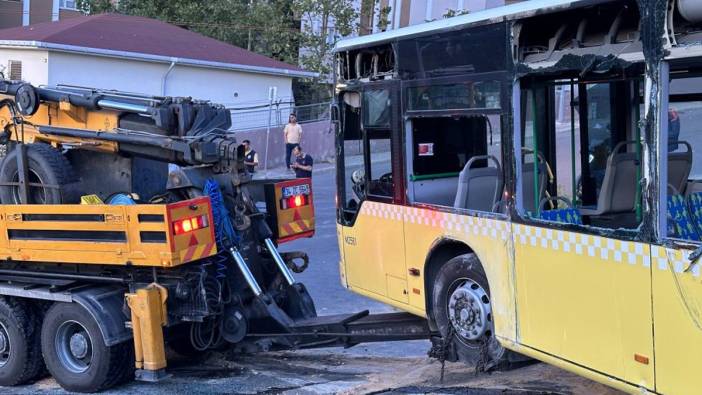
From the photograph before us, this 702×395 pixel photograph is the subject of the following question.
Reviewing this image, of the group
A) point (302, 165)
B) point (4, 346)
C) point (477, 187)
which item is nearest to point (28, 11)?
point (302, 165)

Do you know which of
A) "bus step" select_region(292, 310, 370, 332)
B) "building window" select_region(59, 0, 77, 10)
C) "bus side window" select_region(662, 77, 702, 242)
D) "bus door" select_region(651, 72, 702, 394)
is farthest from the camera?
"building window" select_region(59, 0, 77, 10)

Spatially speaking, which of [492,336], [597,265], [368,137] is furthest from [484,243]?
[368,137]

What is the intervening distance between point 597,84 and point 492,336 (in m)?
2.31

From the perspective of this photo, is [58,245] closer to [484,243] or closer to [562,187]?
[484,243]

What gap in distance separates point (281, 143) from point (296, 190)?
17.5m

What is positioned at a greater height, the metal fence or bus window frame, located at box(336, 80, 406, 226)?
the metal fence

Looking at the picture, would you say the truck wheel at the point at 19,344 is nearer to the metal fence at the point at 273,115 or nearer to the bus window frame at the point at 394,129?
the bus window frame at the point at 394,129

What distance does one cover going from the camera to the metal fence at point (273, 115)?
2484cm

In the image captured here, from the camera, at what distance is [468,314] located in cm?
598

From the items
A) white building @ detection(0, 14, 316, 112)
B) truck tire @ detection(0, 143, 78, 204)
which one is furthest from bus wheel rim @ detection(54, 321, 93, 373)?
white building @ detection(0, 14, 316, 112)

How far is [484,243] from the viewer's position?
5.78 m

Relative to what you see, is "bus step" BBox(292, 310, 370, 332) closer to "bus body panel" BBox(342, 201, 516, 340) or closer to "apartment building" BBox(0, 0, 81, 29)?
"bus body panel" BBox(342, 201, 516, 340)

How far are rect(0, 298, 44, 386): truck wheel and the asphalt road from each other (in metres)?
0.11

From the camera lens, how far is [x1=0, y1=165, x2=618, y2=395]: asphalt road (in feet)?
20.5
